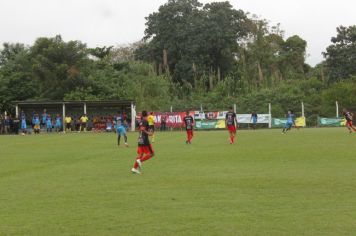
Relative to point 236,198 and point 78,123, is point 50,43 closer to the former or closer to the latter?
point 78,123

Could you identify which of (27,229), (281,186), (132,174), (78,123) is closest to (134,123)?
(78,123)

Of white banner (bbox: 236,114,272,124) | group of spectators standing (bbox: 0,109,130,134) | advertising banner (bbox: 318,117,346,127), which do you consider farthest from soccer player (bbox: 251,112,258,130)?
group of spectators standing (bbox: 0,109,130,134)

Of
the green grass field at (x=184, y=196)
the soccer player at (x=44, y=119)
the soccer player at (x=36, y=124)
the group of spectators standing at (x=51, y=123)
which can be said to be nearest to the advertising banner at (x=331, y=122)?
the group of spectators standing at (x=51, y=123)

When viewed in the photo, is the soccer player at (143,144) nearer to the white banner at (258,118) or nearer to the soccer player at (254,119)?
the soccer player at (254,119)

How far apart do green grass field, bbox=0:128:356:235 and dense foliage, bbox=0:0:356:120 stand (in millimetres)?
38823

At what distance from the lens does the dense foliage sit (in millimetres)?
58719

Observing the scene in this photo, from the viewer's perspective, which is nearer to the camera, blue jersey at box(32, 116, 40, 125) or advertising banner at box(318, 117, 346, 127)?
blue jersey at box(32, 116, 40, 125)

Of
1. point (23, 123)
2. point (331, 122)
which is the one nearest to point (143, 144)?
point (23, 123)

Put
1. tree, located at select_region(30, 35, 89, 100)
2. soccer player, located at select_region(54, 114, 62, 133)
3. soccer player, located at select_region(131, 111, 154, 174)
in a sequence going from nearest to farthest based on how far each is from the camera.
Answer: soccer player, located at select_region(131, 111, 154, 174)
soccer player, located at select_region(54, 114, 62, 133)
tree, located at select_region(30, 35, 89, 100)

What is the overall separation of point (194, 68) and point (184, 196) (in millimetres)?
58066

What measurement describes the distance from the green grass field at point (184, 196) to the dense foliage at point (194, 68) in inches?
1528

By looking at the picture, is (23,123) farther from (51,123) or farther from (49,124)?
(51,123)

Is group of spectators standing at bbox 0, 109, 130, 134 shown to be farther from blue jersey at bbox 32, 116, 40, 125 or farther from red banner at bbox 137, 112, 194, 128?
red banner at bbox 137, 112, 194, 128

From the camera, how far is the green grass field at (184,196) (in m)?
8.82
